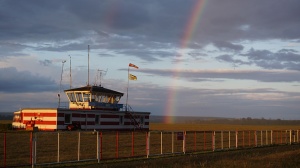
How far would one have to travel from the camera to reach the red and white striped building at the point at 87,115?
5447cm

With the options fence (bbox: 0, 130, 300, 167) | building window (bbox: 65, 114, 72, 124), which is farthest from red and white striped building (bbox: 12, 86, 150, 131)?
fence (bbox: 0, 130, 300, 167)

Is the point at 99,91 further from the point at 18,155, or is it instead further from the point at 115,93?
the point at 18,155

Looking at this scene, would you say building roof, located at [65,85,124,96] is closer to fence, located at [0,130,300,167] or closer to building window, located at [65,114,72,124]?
building window, located at [65,114,72,124]

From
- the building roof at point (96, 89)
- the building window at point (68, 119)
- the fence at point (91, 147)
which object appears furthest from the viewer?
the building roof at point (96, 89)

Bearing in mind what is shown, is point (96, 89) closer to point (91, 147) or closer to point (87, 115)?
point (87, 115)

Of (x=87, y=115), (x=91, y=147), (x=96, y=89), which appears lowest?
(x=91, y=147)

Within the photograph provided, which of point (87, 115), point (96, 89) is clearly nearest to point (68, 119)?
point (87, 115)

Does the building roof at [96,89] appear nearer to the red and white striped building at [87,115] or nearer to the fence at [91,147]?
the red and white striped building at [87,115]

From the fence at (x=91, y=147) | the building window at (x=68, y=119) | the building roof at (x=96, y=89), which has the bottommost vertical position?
the fence at (x=91, y=147)

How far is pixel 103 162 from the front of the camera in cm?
2361

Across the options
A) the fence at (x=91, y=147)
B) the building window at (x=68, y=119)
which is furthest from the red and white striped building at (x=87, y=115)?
the fence at (x=91, y=147)

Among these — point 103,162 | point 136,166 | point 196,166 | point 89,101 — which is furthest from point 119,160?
point 89,101

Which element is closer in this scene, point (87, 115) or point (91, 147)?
point (91, 147)

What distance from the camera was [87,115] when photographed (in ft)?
186
